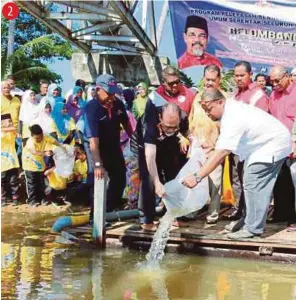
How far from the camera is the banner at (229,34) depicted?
26.9ft

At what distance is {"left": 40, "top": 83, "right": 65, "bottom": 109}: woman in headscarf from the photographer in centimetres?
964

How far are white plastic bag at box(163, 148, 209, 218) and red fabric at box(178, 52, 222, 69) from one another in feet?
8.28

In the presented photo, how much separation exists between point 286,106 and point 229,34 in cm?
233

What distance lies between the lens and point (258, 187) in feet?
18.2

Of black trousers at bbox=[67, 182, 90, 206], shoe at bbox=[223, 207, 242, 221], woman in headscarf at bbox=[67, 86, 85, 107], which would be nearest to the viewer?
shoe at bbox=[223, 207, 242, 221]

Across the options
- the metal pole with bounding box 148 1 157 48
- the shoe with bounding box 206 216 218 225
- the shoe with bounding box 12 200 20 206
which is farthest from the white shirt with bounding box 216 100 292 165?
the metal pole with bounding box 148 1 157 48

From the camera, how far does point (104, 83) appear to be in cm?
600

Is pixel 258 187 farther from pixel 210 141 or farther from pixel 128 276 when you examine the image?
pixel 128 276

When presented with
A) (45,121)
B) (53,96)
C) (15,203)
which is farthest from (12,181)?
(53,96)

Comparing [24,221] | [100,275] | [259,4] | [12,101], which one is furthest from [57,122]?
[100,275]

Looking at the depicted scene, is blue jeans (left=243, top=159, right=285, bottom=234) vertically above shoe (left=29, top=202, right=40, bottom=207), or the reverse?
blue jeans (left=243, top=159, right=285, bottom=234)

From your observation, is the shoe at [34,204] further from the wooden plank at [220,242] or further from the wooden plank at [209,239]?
the wooden plank at [220,242]

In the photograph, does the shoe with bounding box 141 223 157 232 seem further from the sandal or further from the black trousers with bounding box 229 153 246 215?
the black trousers with bounding box 229 153 246 215

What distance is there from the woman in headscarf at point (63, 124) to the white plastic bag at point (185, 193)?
147 inches
